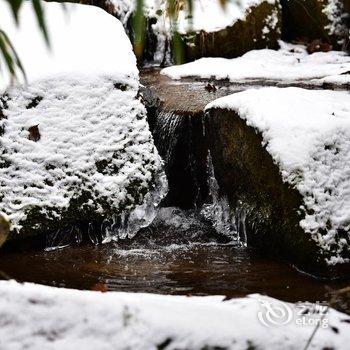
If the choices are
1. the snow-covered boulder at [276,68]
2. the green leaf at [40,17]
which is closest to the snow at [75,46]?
the snow-covered boulder at [276,68]

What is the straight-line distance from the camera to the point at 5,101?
4031mm

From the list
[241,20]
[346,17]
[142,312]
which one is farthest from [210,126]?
[346,17]

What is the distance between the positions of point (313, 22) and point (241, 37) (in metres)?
1.62

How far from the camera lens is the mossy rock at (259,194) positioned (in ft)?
11.3

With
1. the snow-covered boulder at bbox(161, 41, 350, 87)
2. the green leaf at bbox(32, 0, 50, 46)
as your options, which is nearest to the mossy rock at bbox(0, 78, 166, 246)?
the green leaf at bbox(32, 0, 50, 46)

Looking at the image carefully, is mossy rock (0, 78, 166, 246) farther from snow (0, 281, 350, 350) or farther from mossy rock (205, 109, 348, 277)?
snow (0, 281, 350, 350)

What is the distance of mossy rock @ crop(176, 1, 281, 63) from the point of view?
27.6ft

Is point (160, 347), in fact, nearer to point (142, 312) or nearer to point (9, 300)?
point (142, 312)

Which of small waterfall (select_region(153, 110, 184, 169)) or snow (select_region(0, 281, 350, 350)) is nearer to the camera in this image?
snow (select_region(0, 281, 350, 350))

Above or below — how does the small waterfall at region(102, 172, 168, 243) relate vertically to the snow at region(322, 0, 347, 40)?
below

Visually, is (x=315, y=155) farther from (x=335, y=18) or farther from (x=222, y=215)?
(x=335, y=18)

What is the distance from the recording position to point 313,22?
8.90m

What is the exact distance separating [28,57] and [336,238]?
346 cm

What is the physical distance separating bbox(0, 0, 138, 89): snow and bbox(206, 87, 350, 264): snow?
1.49 meters
